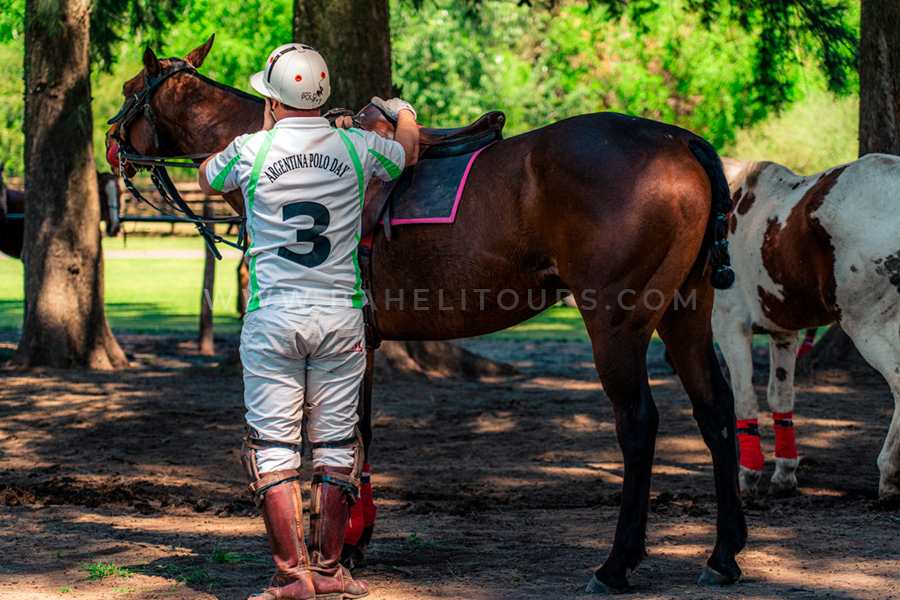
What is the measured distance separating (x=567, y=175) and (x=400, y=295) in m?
1.06

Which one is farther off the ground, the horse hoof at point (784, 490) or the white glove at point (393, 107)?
the white glove at point (393, 107)

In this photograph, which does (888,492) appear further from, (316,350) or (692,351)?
(316,350)

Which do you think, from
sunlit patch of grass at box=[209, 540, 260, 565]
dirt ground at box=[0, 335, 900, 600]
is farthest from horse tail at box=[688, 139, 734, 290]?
sunlit patch of grass at box=[209, 540, 260, 565]

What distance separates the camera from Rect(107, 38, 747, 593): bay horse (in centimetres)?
399

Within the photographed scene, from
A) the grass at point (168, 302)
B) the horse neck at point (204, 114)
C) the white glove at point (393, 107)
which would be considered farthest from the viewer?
the grass at point (168, 302)

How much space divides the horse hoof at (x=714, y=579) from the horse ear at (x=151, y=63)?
13.4 feet

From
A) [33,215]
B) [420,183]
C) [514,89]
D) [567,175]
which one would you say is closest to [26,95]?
[33,215]

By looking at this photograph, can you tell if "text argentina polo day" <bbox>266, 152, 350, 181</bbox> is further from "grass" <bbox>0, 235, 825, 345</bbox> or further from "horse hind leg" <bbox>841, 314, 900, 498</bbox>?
"grass" <bbox>0, 235, 825, 345</bbox>

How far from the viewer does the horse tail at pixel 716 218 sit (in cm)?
411

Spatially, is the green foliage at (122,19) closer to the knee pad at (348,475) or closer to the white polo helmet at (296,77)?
the white polo helmet at (296,77)

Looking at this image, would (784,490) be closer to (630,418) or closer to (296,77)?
(630,418)

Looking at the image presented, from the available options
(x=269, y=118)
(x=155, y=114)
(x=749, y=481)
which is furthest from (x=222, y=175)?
(x=749, y=481)

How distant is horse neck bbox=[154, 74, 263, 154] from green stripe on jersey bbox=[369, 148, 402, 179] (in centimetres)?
131

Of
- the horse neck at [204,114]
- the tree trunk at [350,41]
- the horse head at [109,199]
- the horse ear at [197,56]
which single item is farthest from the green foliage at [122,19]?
the horse neck at [204,114]
